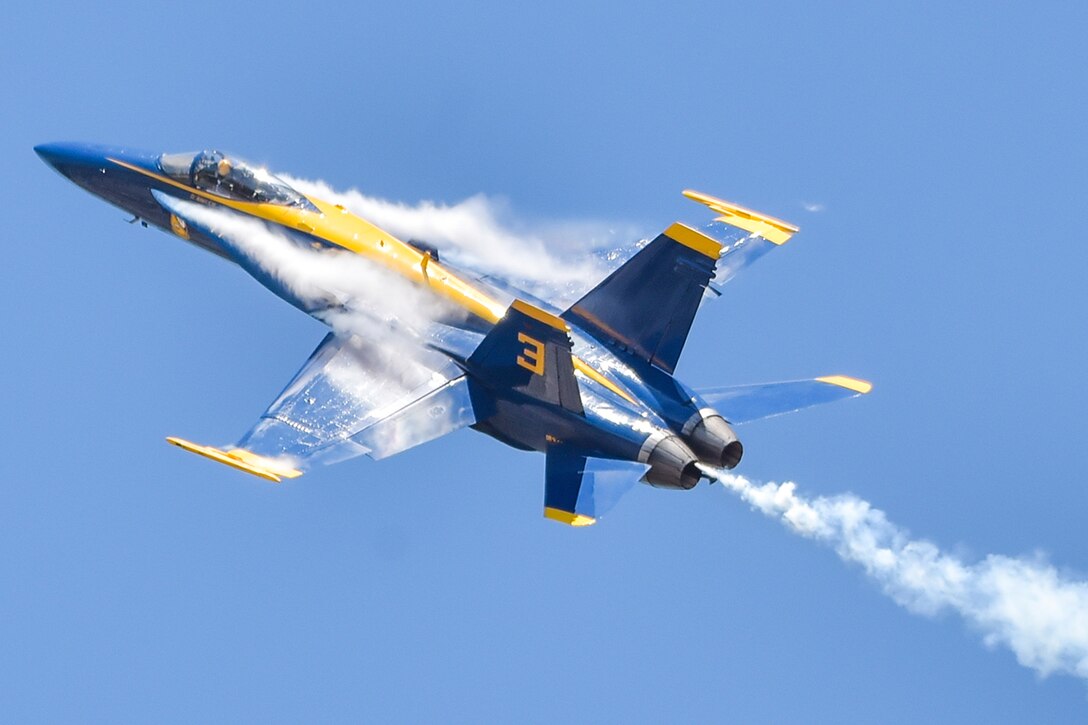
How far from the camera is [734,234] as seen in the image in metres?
30.0

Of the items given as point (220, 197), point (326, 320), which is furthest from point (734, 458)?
point (220, 197)

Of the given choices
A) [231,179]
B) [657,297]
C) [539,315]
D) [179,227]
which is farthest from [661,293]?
[179,227]

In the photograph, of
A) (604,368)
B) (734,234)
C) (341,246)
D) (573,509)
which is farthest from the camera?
(734,234)

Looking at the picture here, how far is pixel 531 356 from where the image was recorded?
2539 centimetres

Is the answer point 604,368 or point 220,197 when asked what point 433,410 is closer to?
point 604,368

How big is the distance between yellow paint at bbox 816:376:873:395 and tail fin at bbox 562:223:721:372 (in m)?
2.23

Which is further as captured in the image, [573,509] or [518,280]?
[518,280]

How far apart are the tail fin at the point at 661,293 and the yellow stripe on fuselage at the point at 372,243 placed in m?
1.59

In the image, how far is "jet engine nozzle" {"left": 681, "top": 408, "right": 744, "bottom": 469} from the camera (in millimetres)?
25547

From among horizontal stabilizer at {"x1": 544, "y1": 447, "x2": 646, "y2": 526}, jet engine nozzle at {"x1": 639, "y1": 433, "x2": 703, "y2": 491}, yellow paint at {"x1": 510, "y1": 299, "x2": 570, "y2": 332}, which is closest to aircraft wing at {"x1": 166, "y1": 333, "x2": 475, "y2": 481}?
horizontal stabilizer at {"x1": 544, "y1": 447, "x2": 646, "y2": 526}

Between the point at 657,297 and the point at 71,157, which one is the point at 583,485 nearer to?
the point at 657,297

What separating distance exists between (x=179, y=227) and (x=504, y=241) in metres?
4.68

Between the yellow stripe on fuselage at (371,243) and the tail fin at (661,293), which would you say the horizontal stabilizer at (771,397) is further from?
the yellow stripe on fuselage at (371,243)

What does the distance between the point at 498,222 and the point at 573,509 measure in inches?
286
